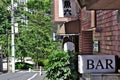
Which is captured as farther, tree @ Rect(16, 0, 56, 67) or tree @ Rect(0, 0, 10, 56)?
tree @ Rect(0, 0, 10, 56)

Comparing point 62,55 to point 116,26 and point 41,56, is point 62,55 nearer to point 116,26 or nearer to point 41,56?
point 116,26

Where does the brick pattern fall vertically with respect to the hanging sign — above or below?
below

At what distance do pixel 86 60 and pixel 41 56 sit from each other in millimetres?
49531

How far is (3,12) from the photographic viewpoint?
56938 millimetres

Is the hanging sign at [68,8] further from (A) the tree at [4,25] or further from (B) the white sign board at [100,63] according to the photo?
(A) the tree at [4,25]

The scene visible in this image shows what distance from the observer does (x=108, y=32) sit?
26.5ft

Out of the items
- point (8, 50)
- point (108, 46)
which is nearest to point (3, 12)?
point (8, 50)

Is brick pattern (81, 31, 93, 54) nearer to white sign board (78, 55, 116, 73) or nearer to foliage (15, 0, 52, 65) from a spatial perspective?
white sign board (78, 55, 116, 73)

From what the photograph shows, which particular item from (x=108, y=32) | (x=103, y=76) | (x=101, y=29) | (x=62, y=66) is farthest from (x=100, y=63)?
(x=62, y=66)

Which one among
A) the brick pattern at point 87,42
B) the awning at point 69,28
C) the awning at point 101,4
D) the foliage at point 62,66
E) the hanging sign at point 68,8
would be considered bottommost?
the foliage at point 62,66

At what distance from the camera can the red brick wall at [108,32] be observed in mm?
7402

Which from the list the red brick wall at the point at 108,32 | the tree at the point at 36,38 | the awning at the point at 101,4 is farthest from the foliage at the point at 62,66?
the tree at the point at 36,38

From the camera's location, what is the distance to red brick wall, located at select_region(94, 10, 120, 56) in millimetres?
7402

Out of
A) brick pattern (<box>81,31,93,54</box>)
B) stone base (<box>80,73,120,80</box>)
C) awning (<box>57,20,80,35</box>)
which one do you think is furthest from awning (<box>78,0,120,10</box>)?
awning (<box>57,20,80,35</box>)
